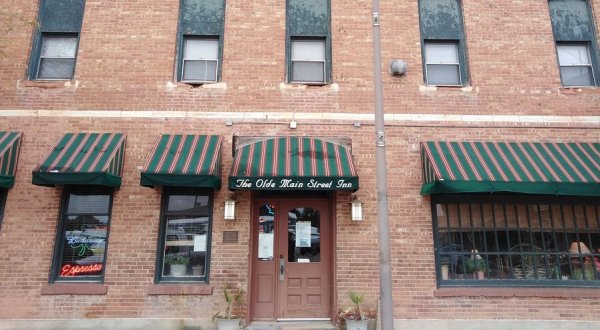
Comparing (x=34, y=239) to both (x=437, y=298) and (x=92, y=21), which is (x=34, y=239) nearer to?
(x=92, y=21)

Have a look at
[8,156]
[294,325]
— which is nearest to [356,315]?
[294,325]

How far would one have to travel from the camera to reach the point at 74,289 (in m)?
7.20

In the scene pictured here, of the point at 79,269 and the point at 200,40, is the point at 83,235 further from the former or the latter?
the point at 200,40

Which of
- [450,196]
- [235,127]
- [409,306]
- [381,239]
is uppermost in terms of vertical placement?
[235,127]

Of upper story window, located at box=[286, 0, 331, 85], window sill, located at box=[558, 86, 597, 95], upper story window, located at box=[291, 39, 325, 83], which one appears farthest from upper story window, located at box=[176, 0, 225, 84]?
window sill, located at box=[558, 86, 597, 95]

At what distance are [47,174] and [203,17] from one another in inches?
183

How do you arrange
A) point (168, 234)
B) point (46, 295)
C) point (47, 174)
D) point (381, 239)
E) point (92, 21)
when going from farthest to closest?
1. point (92, 21)
2. point (168, 234)
3. point (46, 295)
4. point (47, 174)
5. point (381, 239)

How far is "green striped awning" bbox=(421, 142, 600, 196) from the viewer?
6902mm

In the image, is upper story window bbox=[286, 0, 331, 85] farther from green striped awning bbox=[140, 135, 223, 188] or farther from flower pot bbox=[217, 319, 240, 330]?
flower pot bbox=[217, 319, 240, 330]

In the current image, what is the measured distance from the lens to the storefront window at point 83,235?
7.47 metres

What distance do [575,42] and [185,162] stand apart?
9002 millimetres

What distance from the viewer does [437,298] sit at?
7.34 meters

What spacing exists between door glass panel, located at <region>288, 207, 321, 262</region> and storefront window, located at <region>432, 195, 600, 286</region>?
7.79 feet

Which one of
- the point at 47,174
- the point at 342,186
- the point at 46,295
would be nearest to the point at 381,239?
the point at 342,186
